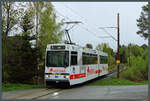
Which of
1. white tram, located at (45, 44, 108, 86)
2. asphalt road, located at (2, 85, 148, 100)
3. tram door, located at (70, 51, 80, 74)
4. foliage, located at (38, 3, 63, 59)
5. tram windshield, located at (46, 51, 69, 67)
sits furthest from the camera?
foliage, located at (38, 3, 63, 59)

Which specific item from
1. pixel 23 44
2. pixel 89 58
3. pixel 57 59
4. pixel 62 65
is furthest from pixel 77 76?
pixel 23 44

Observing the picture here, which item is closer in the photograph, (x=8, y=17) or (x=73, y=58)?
(x=8, y=17)

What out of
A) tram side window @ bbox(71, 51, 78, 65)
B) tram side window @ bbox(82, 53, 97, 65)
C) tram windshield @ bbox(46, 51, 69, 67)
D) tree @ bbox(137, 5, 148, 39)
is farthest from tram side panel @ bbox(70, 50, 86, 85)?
tree @ bbox(137, 5, 148, 39)

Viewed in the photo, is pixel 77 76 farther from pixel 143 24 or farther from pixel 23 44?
pixel 143 24

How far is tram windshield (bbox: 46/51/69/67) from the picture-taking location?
17.9m

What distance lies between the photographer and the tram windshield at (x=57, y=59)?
704 inches

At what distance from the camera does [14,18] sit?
60.2 feet

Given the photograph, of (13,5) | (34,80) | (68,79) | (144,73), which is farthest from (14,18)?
(144,73)

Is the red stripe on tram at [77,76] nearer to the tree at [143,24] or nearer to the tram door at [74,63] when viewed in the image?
the tram door at [74,63]

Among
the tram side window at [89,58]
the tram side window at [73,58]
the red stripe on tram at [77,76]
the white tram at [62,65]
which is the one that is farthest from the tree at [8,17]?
the tram side window at [89,58]

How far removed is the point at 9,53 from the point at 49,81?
6441 mm

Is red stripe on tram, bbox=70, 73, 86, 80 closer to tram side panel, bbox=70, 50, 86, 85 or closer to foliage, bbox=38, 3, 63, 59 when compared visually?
tram side panel, bbox=70, 50, 86, 85

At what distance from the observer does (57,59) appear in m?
18.1

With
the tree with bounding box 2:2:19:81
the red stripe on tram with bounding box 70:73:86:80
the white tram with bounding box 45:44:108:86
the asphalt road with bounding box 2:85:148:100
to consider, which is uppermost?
the tree with bounding box 2:2:19:81
